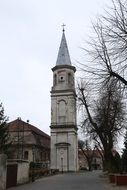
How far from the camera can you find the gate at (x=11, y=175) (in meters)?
25.3

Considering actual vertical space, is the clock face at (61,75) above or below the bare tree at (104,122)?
above

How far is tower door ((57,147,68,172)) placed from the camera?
237ft

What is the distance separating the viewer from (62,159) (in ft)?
239

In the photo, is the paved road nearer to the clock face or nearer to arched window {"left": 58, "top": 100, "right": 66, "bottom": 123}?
arched window {"left": 58, "top": 100, "right": 66, "bottom": 123}

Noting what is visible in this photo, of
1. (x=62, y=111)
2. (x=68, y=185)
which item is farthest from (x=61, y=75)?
(x=68, y=185)

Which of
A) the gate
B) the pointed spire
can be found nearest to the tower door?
the pointed spire

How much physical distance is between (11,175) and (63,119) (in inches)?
1955

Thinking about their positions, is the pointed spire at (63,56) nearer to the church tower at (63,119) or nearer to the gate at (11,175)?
the church tower at (63,119)

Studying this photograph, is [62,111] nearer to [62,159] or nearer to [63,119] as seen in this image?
[63,119]

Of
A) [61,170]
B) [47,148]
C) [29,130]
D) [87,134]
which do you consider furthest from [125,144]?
[47,148]

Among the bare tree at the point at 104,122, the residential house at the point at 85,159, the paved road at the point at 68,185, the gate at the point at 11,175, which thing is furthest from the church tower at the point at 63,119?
the gate at the point at 11,175

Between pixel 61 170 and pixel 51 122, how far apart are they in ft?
34.6

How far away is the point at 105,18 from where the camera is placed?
17094 mm

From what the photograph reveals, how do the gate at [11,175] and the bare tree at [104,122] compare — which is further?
the bare tree at [104,122]
